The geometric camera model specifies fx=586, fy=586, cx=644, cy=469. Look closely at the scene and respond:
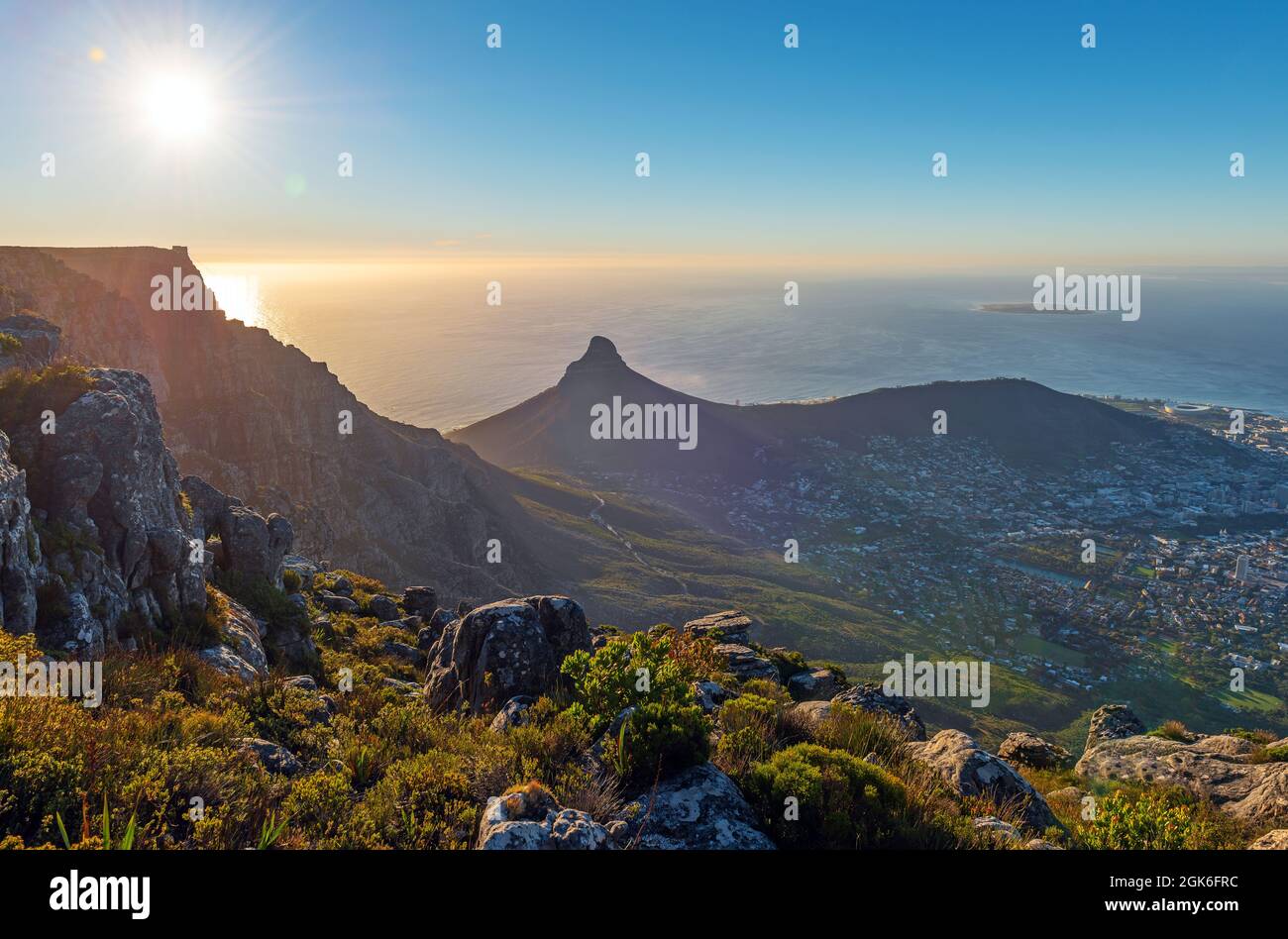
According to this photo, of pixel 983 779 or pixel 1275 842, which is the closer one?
pixel 1275 842

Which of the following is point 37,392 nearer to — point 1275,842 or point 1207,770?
point 1275,842

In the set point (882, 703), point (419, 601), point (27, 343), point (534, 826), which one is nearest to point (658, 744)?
point (534, 826)

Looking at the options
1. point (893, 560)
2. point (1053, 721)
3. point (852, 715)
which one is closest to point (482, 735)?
point (852, 715)

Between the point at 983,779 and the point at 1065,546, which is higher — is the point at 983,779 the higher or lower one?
the higher one

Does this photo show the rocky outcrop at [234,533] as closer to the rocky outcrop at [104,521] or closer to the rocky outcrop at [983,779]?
the rocky outcrop at [104,521]

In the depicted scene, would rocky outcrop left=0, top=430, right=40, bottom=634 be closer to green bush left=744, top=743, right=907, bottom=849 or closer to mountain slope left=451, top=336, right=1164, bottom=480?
green bush left=744, top=743, right=907, bottom=849

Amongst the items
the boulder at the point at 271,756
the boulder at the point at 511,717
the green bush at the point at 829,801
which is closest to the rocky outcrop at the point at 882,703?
the green bush at the point at 829,801

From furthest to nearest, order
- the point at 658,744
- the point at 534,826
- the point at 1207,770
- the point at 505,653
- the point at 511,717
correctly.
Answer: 1. the point at 1207,770
2. the point at 505,653
3. the point at 511,717
4. the point at 658,744
5. the point at 534,826
